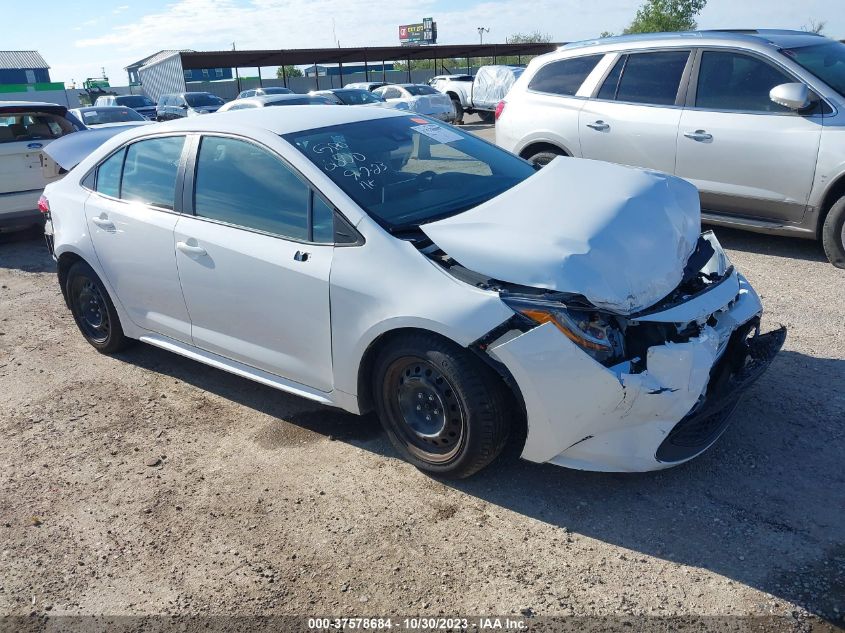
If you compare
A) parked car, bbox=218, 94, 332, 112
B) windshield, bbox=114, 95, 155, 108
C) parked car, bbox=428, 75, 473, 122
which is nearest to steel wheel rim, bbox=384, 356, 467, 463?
parked car, bbox=218, 94, 332, 112

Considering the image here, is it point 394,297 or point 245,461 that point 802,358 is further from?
point 245,461

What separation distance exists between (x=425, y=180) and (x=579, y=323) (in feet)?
4.56

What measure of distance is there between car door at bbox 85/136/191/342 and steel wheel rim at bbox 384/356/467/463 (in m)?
1.60

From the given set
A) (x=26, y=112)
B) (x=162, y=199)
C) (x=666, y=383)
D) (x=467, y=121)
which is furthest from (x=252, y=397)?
(x=467, y=121)

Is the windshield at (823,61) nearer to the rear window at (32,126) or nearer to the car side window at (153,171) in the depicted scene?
the car side window at (153,171)

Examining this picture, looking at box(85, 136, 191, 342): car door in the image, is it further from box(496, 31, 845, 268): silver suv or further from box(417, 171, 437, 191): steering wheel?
box(496, 31, 845, 268): silver suv

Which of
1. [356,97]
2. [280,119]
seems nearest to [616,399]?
[280,119]

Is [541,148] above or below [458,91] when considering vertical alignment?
above

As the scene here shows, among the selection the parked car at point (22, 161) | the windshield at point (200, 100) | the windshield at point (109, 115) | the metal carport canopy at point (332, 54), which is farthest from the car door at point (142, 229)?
the metal carport canopy at point (332, 54)

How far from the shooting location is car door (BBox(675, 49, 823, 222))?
5969mm

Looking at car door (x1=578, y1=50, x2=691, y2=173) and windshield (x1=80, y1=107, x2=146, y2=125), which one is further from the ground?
car door (x1=578, y1=50, x2=691, y2=173)

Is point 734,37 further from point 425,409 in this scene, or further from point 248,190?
point 425,409

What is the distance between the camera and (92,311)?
17.3 ft

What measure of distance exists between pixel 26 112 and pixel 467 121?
694 inches
